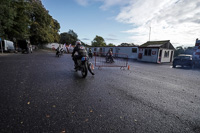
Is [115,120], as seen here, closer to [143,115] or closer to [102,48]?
[143,115]

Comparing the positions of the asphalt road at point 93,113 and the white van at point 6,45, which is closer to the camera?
the asphalt road at point 93,113

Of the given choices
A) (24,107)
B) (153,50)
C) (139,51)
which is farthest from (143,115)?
(139,51)

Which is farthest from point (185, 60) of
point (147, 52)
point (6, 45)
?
point (6, 45)

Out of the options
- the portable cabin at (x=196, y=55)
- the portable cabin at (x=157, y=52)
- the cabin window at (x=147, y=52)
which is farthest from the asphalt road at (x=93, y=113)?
the cabin window at (x=147, y=52)

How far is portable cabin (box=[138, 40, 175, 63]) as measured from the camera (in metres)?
A: 21.0

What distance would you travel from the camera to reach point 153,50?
21484 mm

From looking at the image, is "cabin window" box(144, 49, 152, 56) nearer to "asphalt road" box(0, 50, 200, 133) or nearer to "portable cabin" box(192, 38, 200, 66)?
"portable cabin" box(192, 38, 200, 66)

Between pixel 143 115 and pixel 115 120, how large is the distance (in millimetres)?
729

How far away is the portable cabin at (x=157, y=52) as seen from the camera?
21.0m

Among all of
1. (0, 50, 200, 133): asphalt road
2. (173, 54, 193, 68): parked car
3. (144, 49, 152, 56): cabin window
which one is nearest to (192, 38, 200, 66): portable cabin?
(173, 54, 193, 68): parked car

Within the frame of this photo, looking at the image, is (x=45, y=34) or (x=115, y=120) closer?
(x=115, y=120)

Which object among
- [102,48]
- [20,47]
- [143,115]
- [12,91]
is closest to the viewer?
[143,115]

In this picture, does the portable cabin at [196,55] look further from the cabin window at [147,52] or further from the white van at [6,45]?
the white van at [6,45]

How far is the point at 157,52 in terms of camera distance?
68.2 feet
